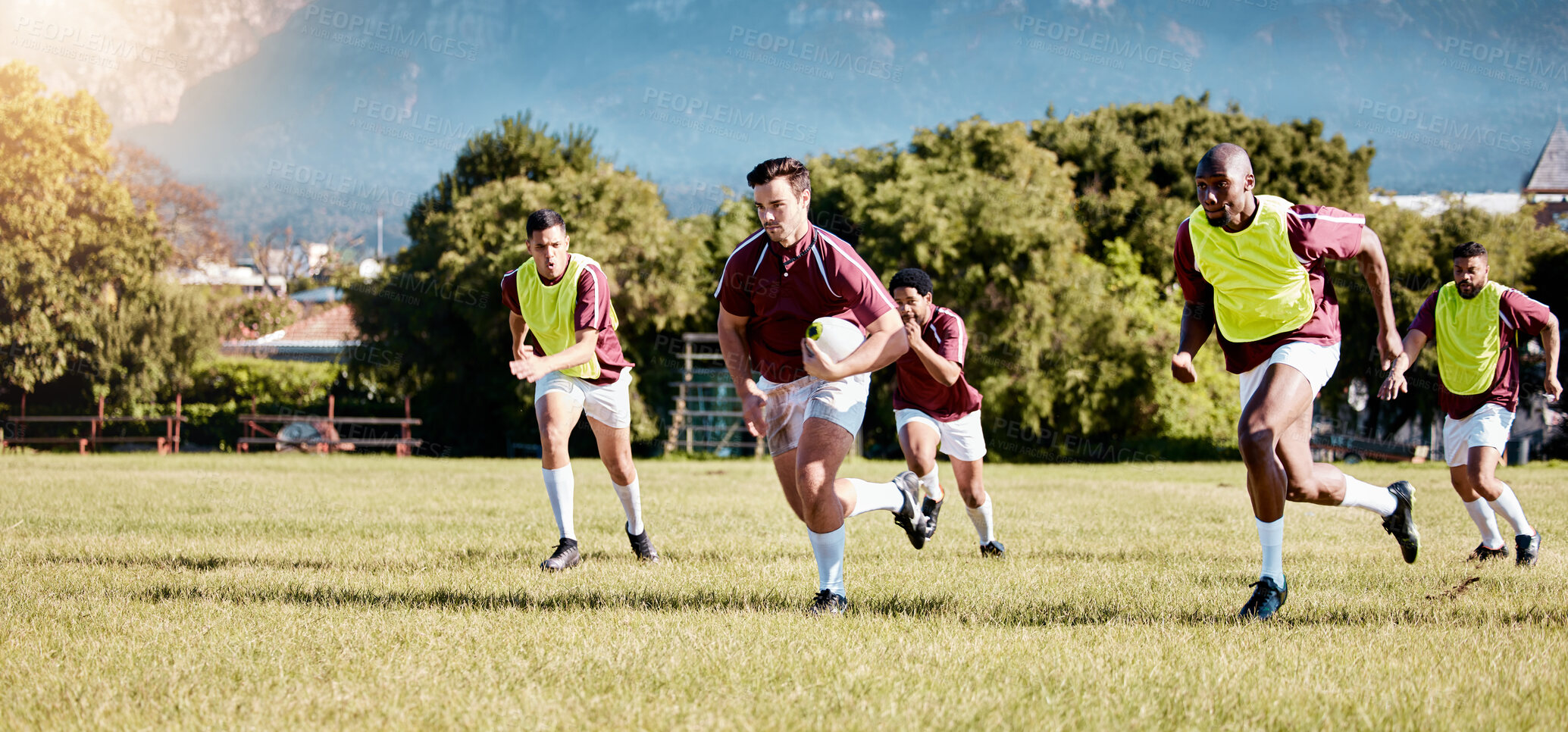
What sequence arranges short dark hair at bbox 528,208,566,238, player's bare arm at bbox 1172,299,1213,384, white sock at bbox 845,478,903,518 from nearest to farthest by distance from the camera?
player's bare arm at bbox 1172,299,1213,384, white sock at bbox 845,478,903,518, short dark hair at bbox 528,208,566,238

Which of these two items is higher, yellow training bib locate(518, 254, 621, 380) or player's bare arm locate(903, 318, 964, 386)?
yellow training bib locate(518, 254, 621, 380)

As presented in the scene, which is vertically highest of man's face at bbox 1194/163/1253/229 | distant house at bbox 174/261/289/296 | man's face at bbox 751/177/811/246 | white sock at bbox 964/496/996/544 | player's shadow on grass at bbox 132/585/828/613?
distant house at bbox 174/261/289/296

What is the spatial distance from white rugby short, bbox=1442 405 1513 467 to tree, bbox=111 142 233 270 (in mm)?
45800

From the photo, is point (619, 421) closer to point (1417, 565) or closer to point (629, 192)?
point (1417, 565)

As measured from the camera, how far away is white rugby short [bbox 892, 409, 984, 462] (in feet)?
25.1

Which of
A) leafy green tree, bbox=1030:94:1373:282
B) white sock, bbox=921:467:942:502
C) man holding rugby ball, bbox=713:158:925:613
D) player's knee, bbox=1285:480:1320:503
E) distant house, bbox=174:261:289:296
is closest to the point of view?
man holding rugby ball, bbox=713:158:925:613

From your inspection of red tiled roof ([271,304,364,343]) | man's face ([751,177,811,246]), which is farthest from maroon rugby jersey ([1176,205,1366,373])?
red tiled roof ([271,304,364,343])

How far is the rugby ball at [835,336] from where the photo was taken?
187 inches

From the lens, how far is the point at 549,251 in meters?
6.84

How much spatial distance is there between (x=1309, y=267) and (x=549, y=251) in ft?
14.3

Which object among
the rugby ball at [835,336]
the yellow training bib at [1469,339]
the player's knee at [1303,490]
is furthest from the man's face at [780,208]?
the yellow training bib at [1469,339]

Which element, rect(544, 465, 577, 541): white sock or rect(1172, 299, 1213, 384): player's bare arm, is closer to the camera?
rect(1172, 299, 1213, 384): player's bare arm

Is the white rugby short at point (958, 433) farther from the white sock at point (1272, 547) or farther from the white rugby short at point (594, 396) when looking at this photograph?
the white sock at point (1272, 547)

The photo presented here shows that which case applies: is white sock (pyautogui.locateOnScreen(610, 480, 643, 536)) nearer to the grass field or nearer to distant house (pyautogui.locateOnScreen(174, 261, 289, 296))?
the grass field
